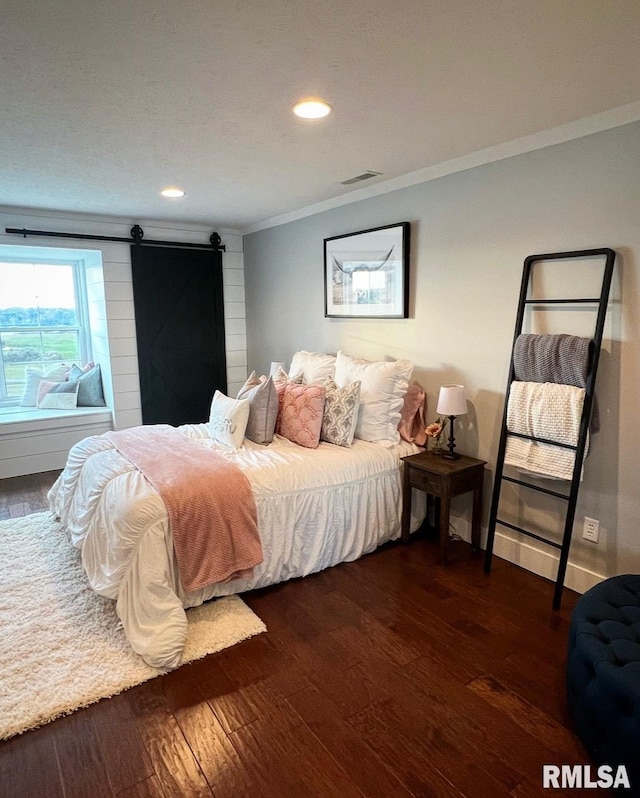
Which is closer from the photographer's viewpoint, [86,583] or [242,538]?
[242,538]

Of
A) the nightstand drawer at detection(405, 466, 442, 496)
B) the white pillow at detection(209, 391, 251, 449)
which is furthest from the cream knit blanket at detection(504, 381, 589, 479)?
the white pillow at detection(209, 391, 251, 449)

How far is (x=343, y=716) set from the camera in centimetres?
186

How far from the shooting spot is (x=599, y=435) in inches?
98.2

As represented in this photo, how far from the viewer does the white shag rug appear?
1.95 meters

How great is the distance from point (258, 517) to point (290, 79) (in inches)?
79.0

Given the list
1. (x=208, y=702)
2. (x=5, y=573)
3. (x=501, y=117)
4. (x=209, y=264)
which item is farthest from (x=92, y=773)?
(x=209, y=264)

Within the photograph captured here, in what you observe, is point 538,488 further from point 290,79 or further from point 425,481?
point 290,79

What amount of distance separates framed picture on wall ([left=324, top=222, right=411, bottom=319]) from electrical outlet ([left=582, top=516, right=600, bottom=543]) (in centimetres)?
173

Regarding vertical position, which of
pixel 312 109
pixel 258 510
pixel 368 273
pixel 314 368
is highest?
pixel 312 109

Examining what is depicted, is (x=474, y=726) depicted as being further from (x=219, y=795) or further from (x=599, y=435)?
(x=599, y=435)

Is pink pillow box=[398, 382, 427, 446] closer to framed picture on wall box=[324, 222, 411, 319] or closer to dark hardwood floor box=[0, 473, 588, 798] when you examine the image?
framed picture on wall box=[324, 222, 411, 319]

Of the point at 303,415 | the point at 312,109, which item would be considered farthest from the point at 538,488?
the point at 312,109

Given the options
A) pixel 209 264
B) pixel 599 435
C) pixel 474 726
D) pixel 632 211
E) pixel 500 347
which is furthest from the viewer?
pixel 209 264

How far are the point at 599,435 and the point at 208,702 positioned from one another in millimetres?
2188
